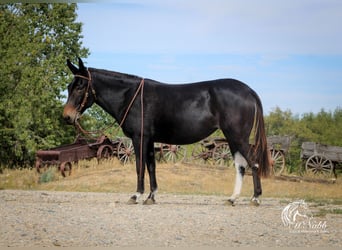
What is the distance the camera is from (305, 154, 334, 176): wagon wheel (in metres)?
7.45

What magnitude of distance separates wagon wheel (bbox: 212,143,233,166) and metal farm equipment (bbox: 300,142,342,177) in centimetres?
179

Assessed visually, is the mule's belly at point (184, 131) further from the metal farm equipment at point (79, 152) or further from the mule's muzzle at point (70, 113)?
the metal farm equipment at point (79, 152)

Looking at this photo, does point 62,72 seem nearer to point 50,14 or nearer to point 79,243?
point 50,14

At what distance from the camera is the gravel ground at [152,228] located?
456 cm

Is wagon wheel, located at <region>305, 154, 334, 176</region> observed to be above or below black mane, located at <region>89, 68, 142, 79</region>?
below

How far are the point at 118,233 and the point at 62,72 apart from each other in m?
3.57

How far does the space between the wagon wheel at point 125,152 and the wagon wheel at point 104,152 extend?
5.7 inches

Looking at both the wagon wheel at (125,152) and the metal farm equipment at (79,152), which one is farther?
the wagon wheel at (125,152)

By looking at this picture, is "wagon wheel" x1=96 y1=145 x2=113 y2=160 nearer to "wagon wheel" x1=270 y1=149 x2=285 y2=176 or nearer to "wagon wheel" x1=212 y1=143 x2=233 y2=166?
"wagon wheel" x1=212 y1=143 x2=233 y2=166

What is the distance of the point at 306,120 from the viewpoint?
7730mm

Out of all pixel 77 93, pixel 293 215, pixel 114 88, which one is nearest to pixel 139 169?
pixel 114 88

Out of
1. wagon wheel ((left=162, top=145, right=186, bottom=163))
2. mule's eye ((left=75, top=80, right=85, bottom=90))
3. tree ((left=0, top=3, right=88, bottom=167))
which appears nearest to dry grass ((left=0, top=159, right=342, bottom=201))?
wagon wheel ((left=162, top=145, right=186, bottom=163))

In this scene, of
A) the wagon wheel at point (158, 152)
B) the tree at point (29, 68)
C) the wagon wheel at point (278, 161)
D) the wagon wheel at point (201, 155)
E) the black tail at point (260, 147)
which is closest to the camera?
the black tail at point (260, 147)

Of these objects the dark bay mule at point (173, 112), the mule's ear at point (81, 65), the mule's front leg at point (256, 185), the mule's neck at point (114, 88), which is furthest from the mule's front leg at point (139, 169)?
the mule's front leg at point (256, 185)
